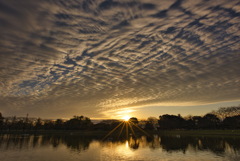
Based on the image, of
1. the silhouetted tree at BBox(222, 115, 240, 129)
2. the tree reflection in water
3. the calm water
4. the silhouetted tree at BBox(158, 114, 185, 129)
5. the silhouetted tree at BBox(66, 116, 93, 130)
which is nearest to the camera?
the calm water

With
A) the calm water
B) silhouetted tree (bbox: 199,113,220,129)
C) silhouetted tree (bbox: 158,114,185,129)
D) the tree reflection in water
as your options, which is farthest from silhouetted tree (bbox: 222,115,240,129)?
the calm water

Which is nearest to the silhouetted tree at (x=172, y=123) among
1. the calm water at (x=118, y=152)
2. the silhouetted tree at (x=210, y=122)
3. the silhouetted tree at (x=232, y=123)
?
the silhouetted tree at (x=210, y=122)

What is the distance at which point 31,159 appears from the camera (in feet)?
118

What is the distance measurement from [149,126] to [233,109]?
82.4 meters

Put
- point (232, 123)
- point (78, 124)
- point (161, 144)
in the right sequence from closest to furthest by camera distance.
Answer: point (161, 144)
point (232, 123)
point (78, 124)

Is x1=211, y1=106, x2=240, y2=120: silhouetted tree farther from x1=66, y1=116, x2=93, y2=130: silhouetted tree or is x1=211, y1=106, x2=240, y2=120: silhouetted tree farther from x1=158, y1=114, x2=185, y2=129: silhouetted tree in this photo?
x1=66, y1=116, x2=93, y2=130: silhouetted tree

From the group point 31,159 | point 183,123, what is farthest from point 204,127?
point 31,159

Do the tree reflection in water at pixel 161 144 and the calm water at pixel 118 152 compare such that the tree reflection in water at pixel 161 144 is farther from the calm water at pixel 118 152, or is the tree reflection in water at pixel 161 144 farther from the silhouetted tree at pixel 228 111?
the silhouetted tree at pixel 228 111

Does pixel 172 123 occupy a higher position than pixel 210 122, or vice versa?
pixel 210 122

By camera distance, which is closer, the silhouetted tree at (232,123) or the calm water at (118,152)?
the calm water at (118,152)

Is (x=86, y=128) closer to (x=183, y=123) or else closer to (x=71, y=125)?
(x=71, y=125)

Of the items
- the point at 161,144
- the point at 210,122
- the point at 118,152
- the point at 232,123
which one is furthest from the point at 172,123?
the point at 118,152

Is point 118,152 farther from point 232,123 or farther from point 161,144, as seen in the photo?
point 232,123

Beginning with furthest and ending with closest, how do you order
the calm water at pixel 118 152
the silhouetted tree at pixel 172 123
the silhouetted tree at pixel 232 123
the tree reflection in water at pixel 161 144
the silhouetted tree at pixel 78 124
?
1. the silhouetted tree at pixel 78 124
2. the silhouetted tree at pixel 172 123
3. the silhouetted tree at pixel 232 123
4. the tree reflection in water at pixel 161 144
5. the calm water at pixel 118 152
